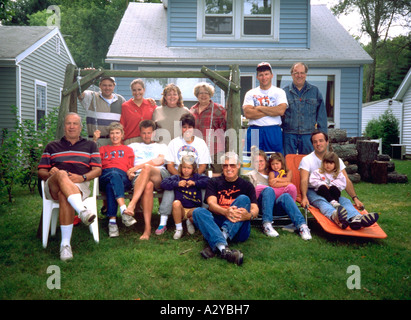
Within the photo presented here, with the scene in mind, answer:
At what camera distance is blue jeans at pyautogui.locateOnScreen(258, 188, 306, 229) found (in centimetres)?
424

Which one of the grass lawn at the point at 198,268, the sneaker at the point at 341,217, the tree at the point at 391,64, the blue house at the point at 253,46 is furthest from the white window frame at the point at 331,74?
the tree at the point at 391,64

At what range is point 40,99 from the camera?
547 inches

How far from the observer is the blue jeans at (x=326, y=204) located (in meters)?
4.17

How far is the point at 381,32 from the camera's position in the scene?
2600 centimetres

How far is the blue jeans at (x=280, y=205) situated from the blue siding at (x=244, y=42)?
798cm

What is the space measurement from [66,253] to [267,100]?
314 cm

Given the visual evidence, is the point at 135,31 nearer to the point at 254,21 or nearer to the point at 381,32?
the point at 254,21

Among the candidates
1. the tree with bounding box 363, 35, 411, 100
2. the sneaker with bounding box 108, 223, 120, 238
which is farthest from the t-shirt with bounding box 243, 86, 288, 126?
the tree with bounding box 363, 35, 411, 100

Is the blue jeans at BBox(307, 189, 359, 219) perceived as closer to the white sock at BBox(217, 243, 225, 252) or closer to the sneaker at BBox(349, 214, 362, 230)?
the sneaker at BBox(349, 214, 362, 230)

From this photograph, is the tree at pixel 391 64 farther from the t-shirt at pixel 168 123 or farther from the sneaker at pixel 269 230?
the sneaker at pixel 269 230

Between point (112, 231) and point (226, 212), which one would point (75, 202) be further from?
point (226, 212)

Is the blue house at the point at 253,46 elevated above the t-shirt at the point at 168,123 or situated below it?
above
